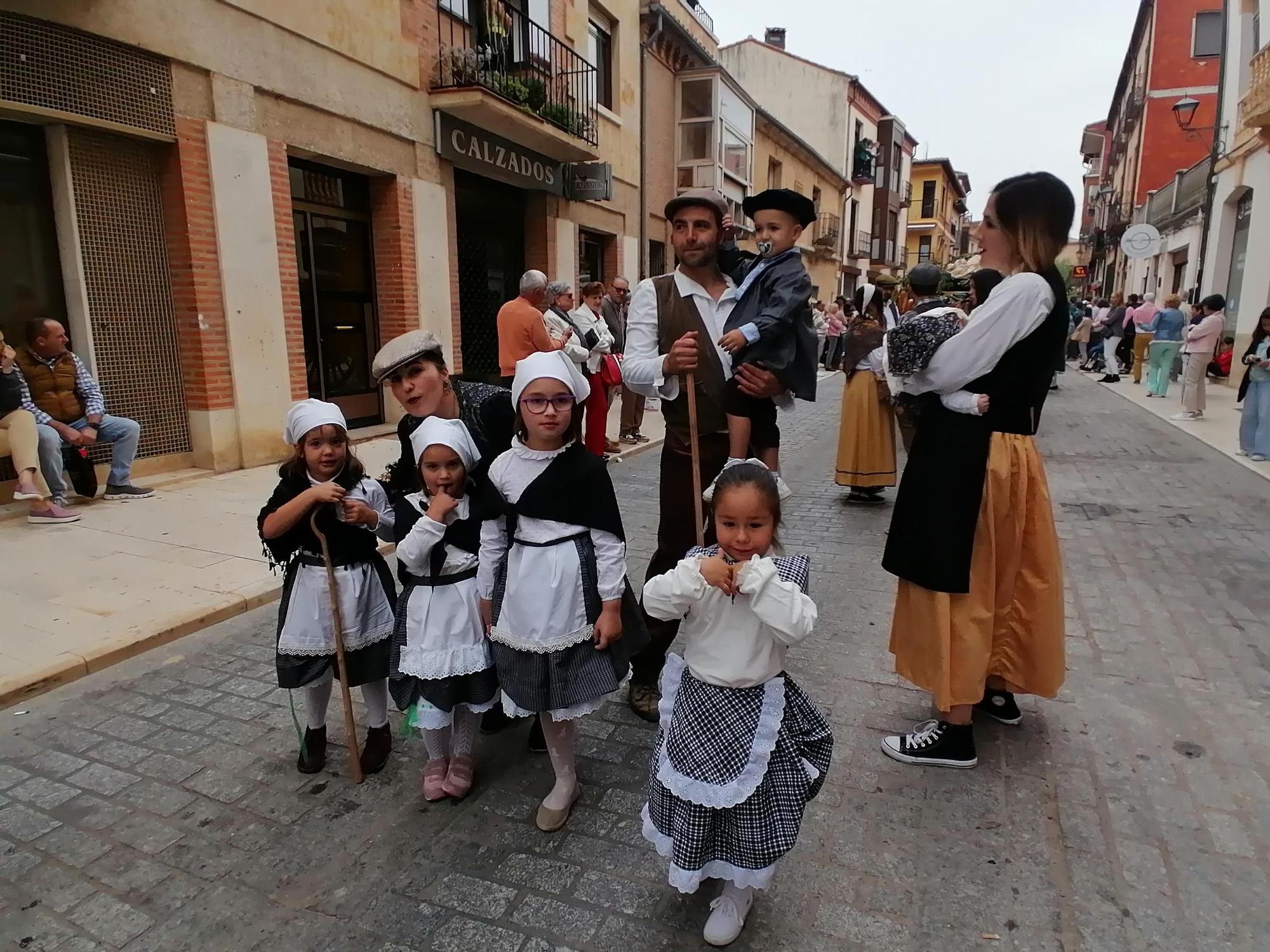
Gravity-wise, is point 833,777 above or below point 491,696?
below

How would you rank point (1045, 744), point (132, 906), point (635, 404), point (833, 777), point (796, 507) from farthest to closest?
1. point (635, 404)
2. point (796, 507)
3. point (1045, 744)
4. point (833, 777)
5. point (132, 906)

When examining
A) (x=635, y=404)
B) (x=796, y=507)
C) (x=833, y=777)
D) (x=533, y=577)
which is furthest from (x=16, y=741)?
(x=635, y=404)

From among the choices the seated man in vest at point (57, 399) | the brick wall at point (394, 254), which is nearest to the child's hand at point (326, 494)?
the seated man in vest at point (57, 399)

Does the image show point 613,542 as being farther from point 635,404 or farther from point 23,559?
point 635,404

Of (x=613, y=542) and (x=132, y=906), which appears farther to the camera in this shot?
(x=613, y=542)

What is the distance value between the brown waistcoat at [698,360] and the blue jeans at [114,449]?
554cm

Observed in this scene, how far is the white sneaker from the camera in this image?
6.87 feet

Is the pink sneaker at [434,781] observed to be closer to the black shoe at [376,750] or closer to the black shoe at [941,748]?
the black shoe at [376,750]

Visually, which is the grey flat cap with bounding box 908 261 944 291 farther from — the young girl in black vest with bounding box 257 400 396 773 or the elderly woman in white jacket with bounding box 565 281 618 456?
the young girl in black vest with bounding box 257 400 396 773

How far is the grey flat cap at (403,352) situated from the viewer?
2795mm

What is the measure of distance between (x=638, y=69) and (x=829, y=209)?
20989 millimetres

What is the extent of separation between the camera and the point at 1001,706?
10.6 ft

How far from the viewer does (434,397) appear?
2.89 m

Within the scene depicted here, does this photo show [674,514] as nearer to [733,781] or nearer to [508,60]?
[733,781]
